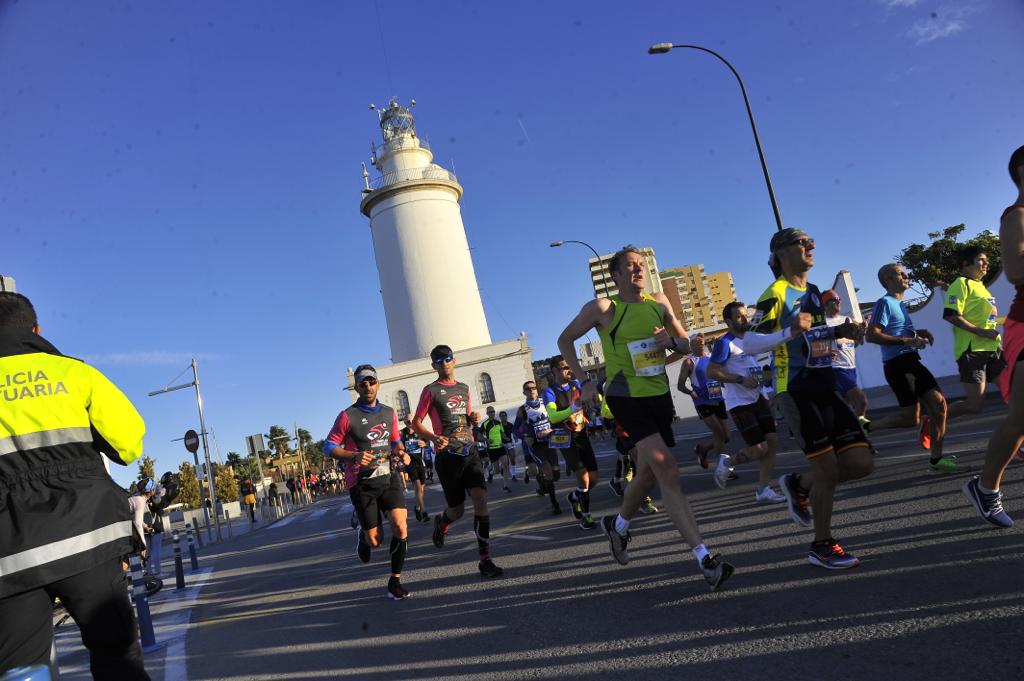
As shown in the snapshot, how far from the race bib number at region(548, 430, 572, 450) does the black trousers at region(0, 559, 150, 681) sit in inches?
259

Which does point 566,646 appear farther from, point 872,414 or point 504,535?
point 872,414

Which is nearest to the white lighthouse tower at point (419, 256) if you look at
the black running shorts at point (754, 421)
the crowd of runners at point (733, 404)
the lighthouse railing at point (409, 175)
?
the lighthouse railing at point (409, 175)

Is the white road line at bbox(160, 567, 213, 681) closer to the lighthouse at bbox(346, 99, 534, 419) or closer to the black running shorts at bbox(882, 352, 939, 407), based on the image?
the black running shorts at bbox(882, 352, 939, 407)

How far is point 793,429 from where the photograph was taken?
4.67 metres

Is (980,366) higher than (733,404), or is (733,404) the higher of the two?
(733,404)

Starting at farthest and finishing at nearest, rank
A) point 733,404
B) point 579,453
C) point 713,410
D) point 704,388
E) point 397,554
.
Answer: point 704,388
point 713,410
point 579,453
point 733,404
point 397,554

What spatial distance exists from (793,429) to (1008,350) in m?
1.28

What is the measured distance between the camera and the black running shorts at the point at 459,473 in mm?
6961

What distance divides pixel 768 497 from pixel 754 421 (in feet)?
2.81

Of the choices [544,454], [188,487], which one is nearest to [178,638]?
[544,454]

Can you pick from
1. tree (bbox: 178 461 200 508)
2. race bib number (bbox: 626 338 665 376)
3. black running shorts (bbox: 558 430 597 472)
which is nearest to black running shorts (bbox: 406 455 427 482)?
black running shorts (bbox: 558 430 597 472)

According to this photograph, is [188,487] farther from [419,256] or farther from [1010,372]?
[1010,372]

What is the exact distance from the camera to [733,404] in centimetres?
789

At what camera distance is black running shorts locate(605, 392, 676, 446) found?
4945mm
